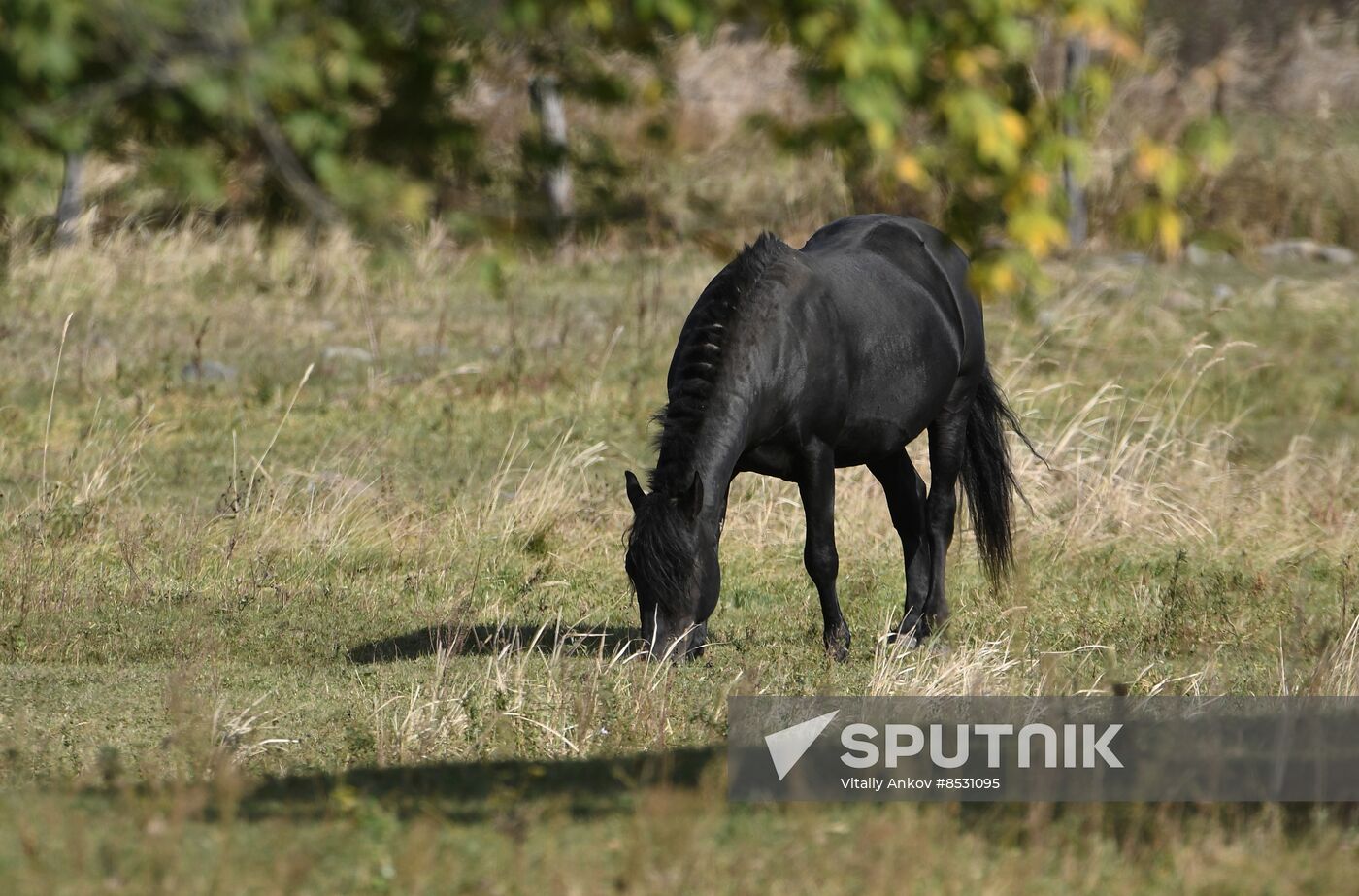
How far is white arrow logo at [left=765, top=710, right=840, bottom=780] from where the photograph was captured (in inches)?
230

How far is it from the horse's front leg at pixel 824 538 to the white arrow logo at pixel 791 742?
1748 millimetres

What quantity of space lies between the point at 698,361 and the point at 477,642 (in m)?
1.69

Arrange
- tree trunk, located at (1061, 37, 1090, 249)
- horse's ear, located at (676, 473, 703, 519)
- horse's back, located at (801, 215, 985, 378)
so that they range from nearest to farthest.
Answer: horse's ear, located at (676, 473, 703, 519), horse's back, located at (801, 215, 985, 378), tree trunk, located at (1061, 37, 1090, 249)

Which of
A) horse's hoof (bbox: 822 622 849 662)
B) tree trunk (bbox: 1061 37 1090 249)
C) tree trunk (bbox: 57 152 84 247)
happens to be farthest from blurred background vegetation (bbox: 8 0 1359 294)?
tree trunk (bbox: 1061 37 1090 249)

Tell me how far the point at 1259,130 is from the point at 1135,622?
567 inches

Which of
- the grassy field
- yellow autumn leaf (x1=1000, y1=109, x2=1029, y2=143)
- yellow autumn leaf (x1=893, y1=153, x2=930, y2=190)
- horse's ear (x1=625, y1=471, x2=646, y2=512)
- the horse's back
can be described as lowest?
the grassy field

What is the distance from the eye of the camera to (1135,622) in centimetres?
895

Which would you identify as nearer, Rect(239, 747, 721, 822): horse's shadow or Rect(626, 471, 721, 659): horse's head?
Rect(239, 747, 721, 822): horse's shadow

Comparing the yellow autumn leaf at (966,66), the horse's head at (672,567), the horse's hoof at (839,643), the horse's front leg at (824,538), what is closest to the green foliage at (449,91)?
the yellow autumn leaf at (966,66)

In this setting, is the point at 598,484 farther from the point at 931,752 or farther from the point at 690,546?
the point at 931,752

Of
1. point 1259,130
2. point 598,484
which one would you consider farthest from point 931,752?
point 1259,130

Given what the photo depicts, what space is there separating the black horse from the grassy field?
0.33 meters

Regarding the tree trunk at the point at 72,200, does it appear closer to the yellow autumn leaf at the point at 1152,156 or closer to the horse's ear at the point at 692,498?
the horse's ear at the point at 692,498

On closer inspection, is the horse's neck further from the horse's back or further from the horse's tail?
the horse's tail
